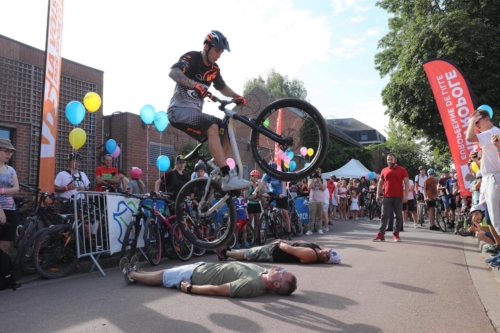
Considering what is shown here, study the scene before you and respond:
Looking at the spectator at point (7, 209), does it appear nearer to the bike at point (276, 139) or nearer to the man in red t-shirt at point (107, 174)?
the man in red t-shirt at point (107, 174)

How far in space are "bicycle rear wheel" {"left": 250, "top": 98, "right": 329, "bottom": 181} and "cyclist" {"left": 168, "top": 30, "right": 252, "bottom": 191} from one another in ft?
1.02

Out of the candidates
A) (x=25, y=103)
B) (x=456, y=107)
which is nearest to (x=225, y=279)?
(x=456, y=107)

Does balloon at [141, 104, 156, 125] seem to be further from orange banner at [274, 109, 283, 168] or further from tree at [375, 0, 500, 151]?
tree at [375, 0, 500, 151]

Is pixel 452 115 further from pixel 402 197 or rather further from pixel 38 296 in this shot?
pixel 38 296

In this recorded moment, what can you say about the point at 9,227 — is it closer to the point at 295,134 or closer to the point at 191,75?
the point at 191,75

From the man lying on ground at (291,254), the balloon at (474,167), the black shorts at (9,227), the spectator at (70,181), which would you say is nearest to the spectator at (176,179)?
the man lying on ground at (291,254)

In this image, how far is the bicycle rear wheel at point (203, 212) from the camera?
377 centimetres

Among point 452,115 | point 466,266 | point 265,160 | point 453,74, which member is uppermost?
point 453,74

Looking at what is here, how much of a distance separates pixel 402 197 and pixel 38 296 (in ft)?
25.8

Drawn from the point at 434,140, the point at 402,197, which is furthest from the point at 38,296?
the point at 434,140

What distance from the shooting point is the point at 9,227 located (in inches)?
212

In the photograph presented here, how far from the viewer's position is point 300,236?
38.5ft

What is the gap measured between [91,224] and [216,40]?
14.6 feet

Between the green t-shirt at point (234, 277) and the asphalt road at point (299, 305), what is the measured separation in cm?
14
